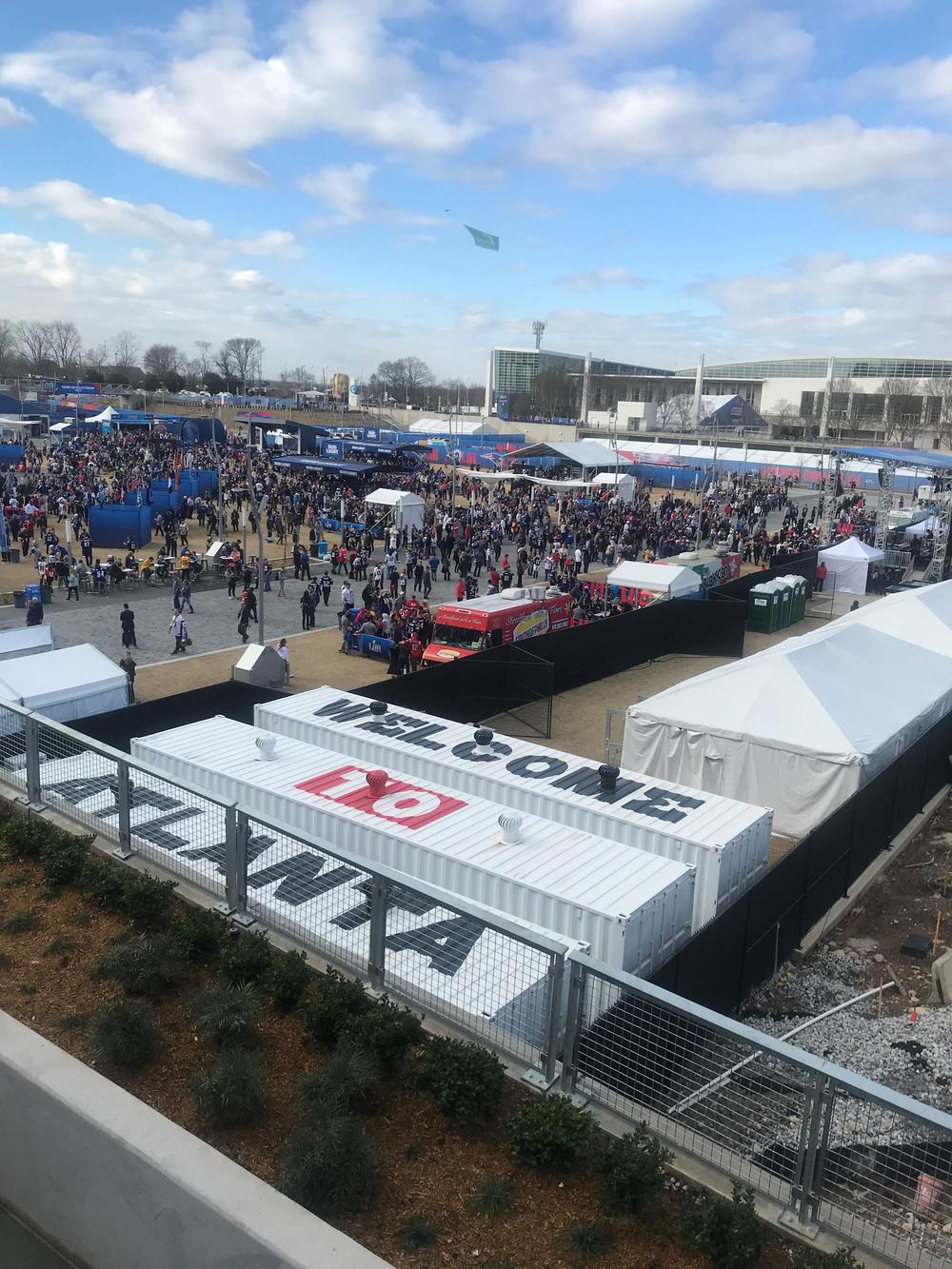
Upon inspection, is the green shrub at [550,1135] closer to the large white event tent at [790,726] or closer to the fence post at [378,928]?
the fence post at [378,928]

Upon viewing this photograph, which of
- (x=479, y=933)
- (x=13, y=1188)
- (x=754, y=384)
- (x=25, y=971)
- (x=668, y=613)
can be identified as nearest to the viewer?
(x=13, y=1188)

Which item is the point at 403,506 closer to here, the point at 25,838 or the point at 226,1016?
the point at 25,838

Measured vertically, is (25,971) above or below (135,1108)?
below

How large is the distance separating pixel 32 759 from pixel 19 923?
90.0 inches

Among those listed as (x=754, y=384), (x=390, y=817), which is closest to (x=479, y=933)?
(x=390, y=817)

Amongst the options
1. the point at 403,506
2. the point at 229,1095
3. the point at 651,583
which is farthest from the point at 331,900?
the point at 403,506

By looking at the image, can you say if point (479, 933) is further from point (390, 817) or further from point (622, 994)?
point (390, 817)

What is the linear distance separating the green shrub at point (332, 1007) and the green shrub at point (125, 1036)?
39.1 inches

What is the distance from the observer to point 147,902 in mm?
7531

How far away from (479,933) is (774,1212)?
229cm

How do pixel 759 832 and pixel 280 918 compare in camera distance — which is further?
Result: pixel 759 832

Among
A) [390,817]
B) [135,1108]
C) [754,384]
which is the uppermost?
[754,384]

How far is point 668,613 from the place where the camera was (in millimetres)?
27031

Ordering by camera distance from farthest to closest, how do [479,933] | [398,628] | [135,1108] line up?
1. [398,628]
2. [479,933]
3. [135,1108]
